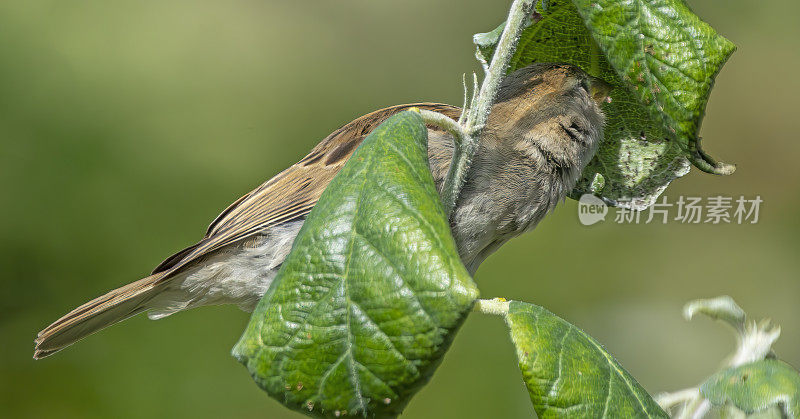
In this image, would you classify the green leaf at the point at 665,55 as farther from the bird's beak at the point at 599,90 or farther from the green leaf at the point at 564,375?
the bird's beak at the point at 599,90

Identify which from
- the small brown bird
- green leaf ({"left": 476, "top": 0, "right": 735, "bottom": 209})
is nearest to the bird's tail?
the small brown bird

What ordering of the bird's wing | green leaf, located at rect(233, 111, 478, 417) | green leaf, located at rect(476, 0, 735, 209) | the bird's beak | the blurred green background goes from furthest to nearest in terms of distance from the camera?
the blurred green background
the bird's wing
the bird's beak
green leaf, located at rect(476, 0, 735, 209)
green leaf, located at rect(233, 111, 478, 417)

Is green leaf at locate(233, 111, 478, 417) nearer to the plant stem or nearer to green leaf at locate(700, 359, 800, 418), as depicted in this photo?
the plant stem

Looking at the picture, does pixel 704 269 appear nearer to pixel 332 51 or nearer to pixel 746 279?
pixel 746 279

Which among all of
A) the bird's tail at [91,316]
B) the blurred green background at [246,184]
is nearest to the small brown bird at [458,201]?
the bird's tail at [91,316]

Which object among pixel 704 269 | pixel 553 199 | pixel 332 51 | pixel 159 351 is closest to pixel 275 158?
pixel 332 51

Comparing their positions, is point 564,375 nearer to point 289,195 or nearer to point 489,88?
point 489,88

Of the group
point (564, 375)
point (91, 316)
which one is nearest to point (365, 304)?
point (564, 375)

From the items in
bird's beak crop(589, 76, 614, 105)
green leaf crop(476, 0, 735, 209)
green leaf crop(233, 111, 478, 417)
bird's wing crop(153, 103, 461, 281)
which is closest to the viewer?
green leaf crop(233, 111, 478, 417)
